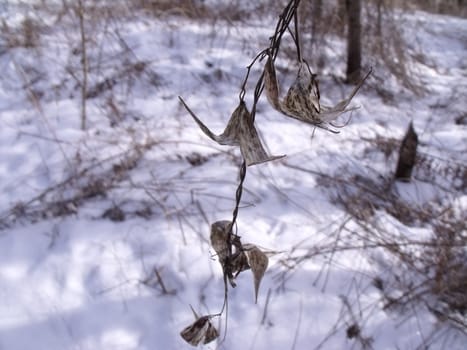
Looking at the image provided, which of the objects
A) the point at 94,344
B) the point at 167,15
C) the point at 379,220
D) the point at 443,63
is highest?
the point at 167,15

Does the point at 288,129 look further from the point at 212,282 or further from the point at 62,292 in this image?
the point at 62,292

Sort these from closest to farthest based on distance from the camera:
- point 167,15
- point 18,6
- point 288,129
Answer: point 288,129
point 18,6
point 167,15

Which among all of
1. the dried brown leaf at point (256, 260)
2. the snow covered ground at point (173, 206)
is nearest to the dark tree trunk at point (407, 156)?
the snow covered ground at point (173, 206)

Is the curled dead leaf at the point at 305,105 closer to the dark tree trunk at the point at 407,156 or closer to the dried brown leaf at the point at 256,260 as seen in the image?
the dried brown leaf at the point at 256,260

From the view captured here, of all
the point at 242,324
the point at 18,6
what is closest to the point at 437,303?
the point at 242,324

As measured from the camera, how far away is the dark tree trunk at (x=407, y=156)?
1.92m

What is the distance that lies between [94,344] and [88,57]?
1.88 meters

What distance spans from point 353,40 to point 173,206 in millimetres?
1838

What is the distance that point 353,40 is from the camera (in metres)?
2.77

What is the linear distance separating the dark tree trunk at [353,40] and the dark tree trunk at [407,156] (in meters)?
0.98

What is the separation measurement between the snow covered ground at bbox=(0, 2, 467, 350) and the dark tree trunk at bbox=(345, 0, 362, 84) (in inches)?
7.0

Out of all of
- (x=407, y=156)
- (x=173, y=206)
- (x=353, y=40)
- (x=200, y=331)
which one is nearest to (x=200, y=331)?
(x=200, y=331)

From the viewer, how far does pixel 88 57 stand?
8.38 feet

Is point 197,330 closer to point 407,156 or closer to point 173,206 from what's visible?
point 173,206
